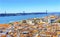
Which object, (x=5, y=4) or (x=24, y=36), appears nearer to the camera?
(x=24, y=36)

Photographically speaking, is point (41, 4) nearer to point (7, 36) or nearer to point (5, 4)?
point (5, 4)

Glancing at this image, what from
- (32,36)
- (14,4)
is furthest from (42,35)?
(14,4)

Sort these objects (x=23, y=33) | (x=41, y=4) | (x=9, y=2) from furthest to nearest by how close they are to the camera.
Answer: (x=41, y=4) < (x=9, y=2) < (x=23, y=33)

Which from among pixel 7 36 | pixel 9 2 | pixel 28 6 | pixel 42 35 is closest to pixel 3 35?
pixel 7 36

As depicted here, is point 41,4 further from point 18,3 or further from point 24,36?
point 24,36

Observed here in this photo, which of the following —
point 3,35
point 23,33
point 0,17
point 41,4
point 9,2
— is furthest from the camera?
point 0,17

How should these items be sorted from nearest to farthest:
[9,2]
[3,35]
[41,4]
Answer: [3,35] → [9,2] → [41,4]

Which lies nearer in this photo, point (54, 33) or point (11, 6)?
point (54, 33)

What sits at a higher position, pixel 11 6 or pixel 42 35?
pixel 11 6

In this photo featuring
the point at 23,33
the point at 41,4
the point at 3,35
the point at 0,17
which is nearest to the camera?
the point at 3,35
